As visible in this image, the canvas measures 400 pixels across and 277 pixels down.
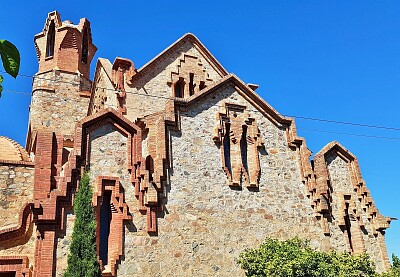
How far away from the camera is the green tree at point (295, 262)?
43.9 ft

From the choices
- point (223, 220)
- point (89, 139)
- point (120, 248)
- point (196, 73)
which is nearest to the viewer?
point (120, 248)

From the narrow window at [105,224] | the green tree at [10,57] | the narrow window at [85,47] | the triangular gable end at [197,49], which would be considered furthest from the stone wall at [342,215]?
the narrow window at [85,47]

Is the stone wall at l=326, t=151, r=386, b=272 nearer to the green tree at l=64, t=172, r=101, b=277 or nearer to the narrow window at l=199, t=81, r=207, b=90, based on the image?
the narrow window at l=199, t=81, r=207, b=90

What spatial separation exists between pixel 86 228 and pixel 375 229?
39.3 feet

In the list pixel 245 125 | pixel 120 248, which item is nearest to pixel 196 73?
pixel 245 125

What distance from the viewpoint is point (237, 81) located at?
18375 millimetres

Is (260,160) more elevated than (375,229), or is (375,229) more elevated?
(260,160)

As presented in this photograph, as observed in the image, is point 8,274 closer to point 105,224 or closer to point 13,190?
point 105,224

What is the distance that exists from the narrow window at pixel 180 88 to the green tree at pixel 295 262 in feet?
33.0

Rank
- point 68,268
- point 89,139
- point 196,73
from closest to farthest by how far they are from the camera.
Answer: point 68,268 < point 89,139 < point 196,73

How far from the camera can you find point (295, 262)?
13305mm

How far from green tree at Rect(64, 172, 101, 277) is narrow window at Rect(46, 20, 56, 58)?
17.1 m

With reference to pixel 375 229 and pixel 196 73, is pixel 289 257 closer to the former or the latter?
pixel 375 229

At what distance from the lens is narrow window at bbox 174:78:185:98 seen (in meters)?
22.9
